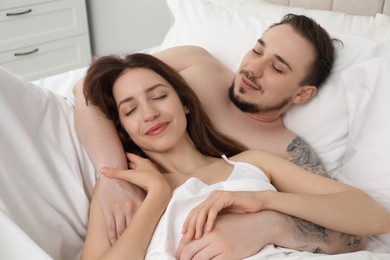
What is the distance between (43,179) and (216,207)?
0.42 metres

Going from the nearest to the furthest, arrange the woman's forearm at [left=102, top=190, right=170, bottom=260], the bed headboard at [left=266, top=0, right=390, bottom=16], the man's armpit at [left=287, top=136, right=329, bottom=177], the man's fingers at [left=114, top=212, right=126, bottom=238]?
1. the woman's forearm at [left=102, top=190, right=170, bottom=260]
2. the man's fingers at [left=114, top=212, right=126, bottom=238]
3. the man's armpit at [left=287, top=136, right=329, bottom=177]
4. the bed headboard at [left=266, top=0, right=390, bottom=16]

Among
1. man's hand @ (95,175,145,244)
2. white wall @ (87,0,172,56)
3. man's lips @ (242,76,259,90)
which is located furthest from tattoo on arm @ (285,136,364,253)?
white wall @ (87,0,172,56)

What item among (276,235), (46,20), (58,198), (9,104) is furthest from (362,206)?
(46,20)

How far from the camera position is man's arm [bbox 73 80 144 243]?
3.55 ft

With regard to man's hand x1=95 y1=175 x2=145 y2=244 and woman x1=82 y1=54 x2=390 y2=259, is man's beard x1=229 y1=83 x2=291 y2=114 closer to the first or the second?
woman x1=82 y1=54 x2=390 y2=259

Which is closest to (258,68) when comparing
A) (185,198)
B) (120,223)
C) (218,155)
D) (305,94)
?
(305,94)

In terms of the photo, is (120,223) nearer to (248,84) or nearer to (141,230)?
(141,230)

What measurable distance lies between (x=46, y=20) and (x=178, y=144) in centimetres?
205

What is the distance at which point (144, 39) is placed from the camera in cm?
299

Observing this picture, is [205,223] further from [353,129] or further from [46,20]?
[46,20]

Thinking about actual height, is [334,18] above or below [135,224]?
above

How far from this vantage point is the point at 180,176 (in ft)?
3.98

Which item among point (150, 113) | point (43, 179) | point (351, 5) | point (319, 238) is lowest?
point (319, 238)

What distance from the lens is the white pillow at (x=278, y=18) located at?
142 centimetres
